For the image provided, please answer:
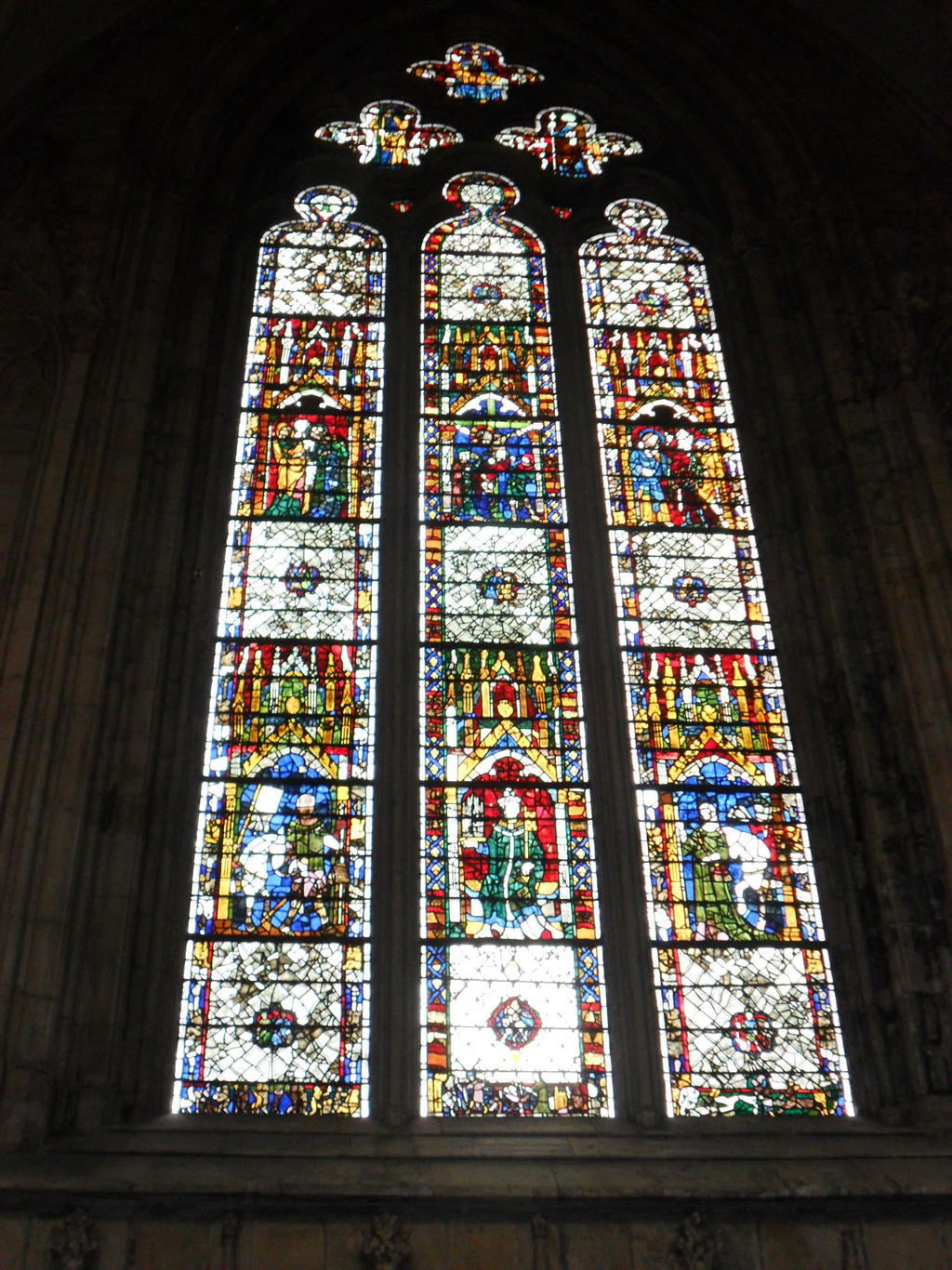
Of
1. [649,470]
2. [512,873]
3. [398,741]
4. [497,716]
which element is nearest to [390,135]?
[649,470]

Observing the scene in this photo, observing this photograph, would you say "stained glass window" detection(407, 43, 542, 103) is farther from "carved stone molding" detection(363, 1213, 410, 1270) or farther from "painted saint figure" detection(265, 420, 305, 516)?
"carved stone molding" detection(363, 1213, 410, 1270)

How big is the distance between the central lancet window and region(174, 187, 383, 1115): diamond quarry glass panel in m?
0.02

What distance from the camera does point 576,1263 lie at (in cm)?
594

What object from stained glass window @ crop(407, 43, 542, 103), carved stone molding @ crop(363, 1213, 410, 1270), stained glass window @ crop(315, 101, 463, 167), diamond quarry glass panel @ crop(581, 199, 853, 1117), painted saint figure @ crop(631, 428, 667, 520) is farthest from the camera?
stained glass window @ crop(407, 43, 542, 103)

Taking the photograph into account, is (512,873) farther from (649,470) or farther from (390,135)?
(390,135)

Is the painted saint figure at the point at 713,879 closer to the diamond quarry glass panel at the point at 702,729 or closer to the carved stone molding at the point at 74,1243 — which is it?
the diamond quarry glass panel at the point at 702,729

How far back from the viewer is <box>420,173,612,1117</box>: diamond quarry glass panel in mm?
6969

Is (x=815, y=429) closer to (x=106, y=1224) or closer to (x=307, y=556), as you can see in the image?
(x=307, y=556)

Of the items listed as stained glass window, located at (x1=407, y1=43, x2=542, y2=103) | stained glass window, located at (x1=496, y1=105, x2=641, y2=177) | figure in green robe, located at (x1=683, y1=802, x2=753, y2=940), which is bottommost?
figure in green robe, located at (x1=683, y1=802, x2=753, y2=940)

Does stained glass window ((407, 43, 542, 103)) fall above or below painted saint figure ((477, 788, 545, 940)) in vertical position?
above

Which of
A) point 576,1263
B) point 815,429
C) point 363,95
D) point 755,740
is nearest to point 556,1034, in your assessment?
point 576,1263

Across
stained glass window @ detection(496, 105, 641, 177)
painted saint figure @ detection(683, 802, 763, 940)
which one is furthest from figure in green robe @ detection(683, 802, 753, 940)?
stained glass window @ detection(496, 105, 641, 177)

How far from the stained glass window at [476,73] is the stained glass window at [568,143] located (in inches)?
15.7

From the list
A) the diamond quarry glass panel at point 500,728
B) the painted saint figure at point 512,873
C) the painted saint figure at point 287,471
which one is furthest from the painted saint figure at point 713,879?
the painted saint figure at point 287,471
